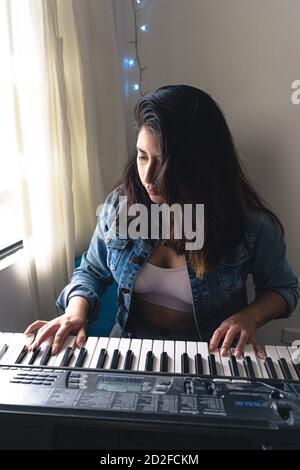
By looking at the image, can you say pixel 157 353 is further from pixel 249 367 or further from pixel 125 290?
pixel 125 290

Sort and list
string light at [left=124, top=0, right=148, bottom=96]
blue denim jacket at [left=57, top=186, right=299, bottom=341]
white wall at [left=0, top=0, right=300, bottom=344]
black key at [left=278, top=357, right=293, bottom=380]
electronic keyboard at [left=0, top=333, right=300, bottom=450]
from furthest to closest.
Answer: string light at [left=124, top=0, right=148, bottom=96], white wall at [left=0, top=0, right=300, bottom=344], blue denim jacket at [left=57, top=186, right=299, bottom=341], black key at [left=278, top=357, right=293, bottom=380], electronic keyboard at [left=0, top=333, right=300, bottom=450]

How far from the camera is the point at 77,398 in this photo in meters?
0.61

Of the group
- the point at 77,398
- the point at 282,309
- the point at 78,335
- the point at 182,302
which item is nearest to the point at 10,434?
the point at 77,398

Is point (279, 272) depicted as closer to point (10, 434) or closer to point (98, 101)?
point (10, 434)

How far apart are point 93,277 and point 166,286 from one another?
219 millimetres

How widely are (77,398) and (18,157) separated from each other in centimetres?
82

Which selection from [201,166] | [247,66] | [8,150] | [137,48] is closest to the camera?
[201,166]

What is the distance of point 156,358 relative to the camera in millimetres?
760

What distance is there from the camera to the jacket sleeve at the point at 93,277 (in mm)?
1051

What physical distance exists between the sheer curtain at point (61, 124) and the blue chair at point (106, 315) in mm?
160

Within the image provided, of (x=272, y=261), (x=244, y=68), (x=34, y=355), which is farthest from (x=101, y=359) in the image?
(x=244, y=68)

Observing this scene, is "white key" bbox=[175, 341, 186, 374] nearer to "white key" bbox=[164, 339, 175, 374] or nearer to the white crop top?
"white key" bbox=[164, 339, 175, 374]

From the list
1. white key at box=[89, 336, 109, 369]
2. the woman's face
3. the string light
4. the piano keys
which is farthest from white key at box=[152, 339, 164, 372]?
the string light

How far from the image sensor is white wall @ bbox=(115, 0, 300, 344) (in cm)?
137
